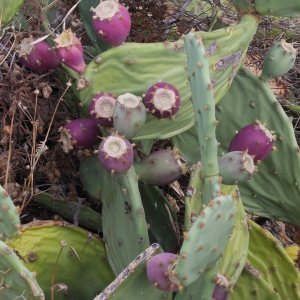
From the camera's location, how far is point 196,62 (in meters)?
0.96

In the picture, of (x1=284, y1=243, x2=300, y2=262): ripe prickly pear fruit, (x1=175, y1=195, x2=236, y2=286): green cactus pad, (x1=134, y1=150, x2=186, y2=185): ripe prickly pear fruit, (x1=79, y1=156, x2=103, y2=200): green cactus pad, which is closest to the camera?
(x1=175, y1=195, x2=236, y2=286): green cactus pad

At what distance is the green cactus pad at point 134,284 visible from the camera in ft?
3.27

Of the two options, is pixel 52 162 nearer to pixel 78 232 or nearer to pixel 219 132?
pixel 78 232

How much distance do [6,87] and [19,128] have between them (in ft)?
0.47

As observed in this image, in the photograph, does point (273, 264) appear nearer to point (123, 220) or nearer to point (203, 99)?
point (123, 220)

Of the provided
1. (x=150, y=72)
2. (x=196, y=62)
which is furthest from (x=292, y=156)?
(x=196, y=62)

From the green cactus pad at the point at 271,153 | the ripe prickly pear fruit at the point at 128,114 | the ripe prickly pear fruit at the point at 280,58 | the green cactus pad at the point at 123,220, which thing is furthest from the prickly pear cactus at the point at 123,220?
the ripe prickly pear fruit at the point at 280,58

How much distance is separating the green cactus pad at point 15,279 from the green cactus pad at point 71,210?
53cm

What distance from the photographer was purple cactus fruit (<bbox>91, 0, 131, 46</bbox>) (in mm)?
1205

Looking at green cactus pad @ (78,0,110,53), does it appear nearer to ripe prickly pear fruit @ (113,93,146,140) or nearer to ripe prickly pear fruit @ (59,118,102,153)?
ripe prickly pear fruit @ (59,118,102,153)

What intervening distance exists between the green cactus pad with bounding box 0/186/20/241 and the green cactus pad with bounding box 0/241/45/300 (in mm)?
49

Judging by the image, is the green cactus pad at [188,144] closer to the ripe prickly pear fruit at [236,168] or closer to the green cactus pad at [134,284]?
the ripe prickly pear fruit at [236,168]

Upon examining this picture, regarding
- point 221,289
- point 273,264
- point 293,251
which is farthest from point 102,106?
point 293,251

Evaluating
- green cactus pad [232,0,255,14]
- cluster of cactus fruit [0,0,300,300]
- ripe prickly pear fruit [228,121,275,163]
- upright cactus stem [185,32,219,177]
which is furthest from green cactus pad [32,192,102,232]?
green cactus pad [232,0,255,14]
